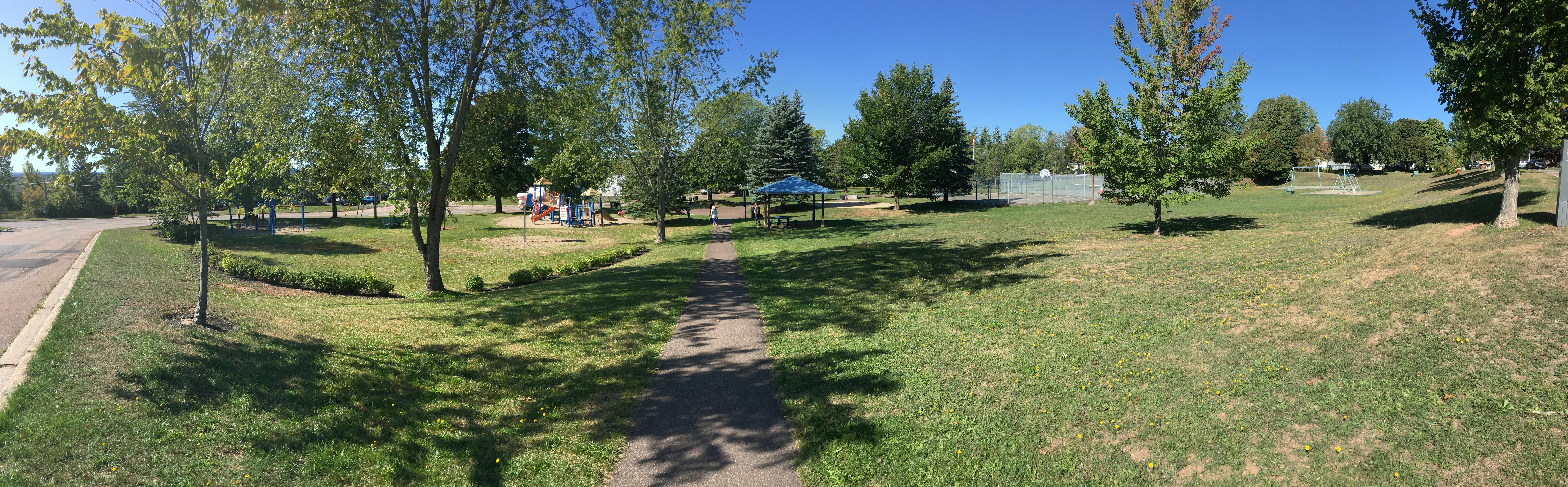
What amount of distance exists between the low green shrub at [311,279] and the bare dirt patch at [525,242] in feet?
39.3

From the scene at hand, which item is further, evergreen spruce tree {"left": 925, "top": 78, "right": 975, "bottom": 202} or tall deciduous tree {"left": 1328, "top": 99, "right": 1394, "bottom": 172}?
tall deciduous tree {"left": 1328, "top": 99, "right": 1394, "bottom": 172}

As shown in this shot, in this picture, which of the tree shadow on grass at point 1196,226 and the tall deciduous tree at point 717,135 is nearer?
the tree shadow on grass at point 1196,226

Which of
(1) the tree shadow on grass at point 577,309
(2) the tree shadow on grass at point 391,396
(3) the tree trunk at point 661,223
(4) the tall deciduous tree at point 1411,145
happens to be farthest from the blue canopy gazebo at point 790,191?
(4) the tall deciduous tree at point 1411,145

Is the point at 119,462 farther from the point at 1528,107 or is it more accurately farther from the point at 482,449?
the point at 1528,107

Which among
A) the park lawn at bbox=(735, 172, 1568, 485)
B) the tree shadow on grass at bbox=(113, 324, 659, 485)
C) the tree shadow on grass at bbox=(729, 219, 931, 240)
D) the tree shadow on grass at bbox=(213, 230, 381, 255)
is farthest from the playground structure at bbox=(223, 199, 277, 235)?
the park lawn at bbox=(735, 172, 1568, 485)

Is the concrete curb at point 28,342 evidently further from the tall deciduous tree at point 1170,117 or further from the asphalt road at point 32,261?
the tall deciduous tree at point 1170,117

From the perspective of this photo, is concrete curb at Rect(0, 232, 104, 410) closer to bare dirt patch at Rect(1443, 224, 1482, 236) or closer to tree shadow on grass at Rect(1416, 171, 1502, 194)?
bare dirt patch at Rect(1443, 224, 1482, 236)

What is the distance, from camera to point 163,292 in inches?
359

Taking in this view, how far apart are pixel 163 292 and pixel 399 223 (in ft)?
92.8

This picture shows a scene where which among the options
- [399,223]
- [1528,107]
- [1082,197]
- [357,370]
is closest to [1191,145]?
[1528,107]

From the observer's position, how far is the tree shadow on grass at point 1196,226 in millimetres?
19156

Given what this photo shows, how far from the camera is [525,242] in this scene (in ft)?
90.2

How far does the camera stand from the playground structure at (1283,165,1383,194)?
43125 mm

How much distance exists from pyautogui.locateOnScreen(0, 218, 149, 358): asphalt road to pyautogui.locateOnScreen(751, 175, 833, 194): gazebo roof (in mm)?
21689
